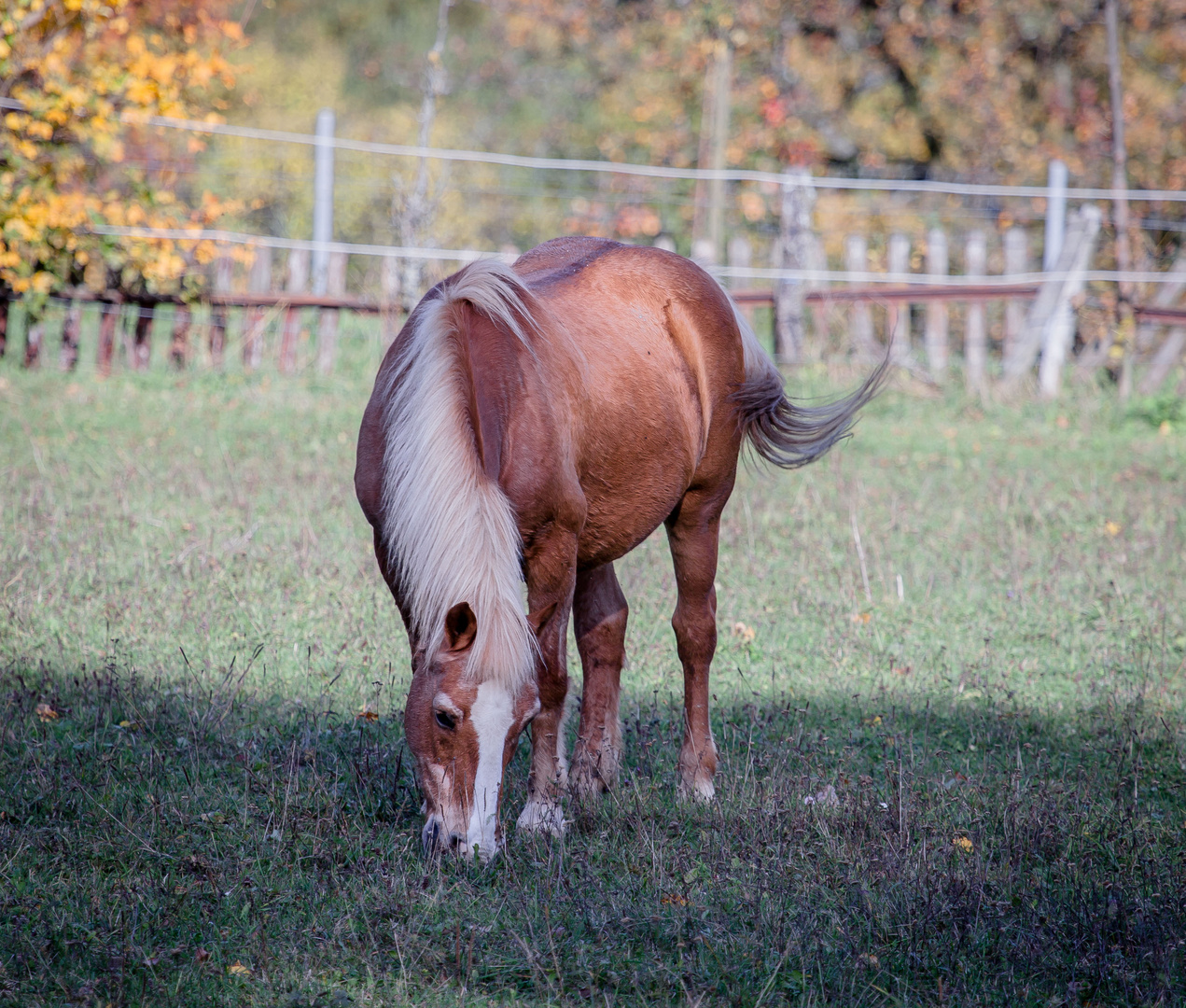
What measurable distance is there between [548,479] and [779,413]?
153 cm

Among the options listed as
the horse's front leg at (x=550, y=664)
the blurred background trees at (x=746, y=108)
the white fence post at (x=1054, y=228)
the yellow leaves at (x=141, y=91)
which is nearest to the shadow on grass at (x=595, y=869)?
the horse's front leg at (x=550, y=664)

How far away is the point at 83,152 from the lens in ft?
31.2

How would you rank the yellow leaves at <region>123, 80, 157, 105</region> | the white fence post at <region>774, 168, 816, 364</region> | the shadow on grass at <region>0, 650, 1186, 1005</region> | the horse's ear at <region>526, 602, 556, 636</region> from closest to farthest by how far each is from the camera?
1. the shadow on grass at <region>0, 650, 1186, 1005</region>
2. the horse's ear at <region>526, 602, 556, 636</region>
3. the yellow leaves at <region>123, 80, 157, 105</region>
4. the white fence post at <region>774, 168, 816, 364</region>

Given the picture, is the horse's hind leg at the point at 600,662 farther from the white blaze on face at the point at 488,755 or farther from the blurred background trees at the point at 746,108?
the blurred background trees at the point at 746,108

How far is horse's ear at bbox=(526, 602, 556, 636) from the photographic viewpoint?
3225 mm

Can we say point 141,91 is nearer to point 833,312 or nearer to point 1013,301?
point 833,312

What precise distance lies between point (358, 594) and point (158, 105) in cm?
591

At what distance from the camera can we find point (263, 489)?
6.95 meters

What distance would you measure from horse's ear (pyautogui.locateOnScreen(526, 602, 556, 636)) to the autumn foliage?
23.7 feet

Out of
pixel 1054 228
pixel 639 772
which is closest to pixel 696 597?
pixel 639 772

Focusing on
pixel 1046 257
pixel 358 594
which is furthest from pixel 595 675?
pixel 1046 257

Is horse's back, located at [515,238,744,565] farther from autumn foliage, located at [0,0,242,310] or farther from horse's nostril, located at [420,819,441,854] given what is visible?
autumn foliage, located at [0,0,242,310]

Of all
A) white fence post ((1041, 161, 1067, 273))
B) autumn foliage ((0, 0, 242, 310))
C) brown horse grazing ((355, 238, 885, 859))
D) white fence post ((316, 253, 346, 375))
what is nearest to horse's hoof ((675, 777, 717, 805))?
brown horse grazing ((355, 238, 885, 859))

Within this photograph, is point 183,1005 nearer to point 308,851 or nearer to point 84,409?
point 308,851
